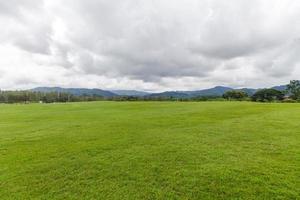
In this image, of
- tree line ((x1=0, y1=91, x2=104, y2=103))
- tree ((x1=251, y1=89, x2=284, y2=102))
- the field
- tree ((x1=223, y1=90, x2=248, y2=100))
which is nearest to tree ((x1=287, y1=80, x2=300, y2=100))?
tree ((x1=251, y1=89, x2=284, y2=102))

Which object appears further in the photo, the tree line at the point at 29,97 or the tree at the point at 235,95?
the tree line at the point at 29,97

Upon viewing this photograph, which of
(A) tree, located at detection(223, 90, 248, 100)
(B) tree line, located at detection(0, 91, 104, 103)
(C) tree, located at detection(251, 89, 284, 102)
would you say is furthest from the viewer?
(B) tree line, located at detection(0, 91, 104, 103)

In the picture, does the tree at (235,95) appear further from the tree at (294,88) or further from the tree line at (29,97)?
the tree line at (29,97)

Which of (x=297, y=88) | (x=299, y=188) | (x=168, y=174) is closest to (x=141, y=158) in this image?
(x=168, y=174)

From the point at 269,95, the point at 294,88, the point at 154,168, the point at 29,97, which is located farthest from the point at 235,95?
the point at 29,97

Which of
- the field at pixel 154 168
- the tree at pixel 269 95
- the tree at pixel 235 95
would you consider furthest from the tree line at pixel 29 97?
the field at pixel 154 168

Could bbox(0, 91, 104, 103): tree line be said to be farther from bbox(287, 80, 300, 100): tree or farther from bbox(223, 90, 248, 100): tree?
bbox(287, 80, 300, 100): tree

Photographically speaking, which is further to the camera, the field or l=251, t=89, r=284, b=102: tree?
l=251, t=89, r=284, b=102: tree

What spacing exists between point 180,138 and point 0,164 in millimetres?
8316

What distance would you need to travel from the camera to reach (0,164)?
25.8 feet

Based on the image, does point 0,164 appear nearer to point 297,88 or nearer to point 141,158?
point 141,158

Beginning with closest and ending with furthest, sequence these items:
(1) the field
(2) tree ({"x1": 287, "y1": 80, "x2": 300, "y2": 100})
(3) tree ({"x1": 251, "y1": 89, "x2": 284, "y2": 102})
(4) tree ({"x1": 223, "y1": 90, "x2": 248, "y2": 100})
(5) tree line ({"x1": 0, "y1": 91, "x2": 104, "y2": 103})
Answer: (1) the field
(2) tree ({"x1": 287, "y1": 80, "x2": 300, "y2": 100})
(3) tree ({"x1": 251, "y1": 89, "x2": 284, "y2": 102})
(4) tree ({"x1": 223, "y1": 90, "x2": 248, "y2": 100})
(5) tree line ({"x1": 0, "y1": 91, "x2": 104, "y2": 103})

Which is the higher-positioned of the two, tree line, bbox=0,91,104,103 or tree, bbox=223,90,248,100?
tree, bbox=223,90,248,100

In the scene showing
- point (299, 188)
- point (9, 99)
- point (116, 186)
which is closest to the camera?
point (299, 188)
